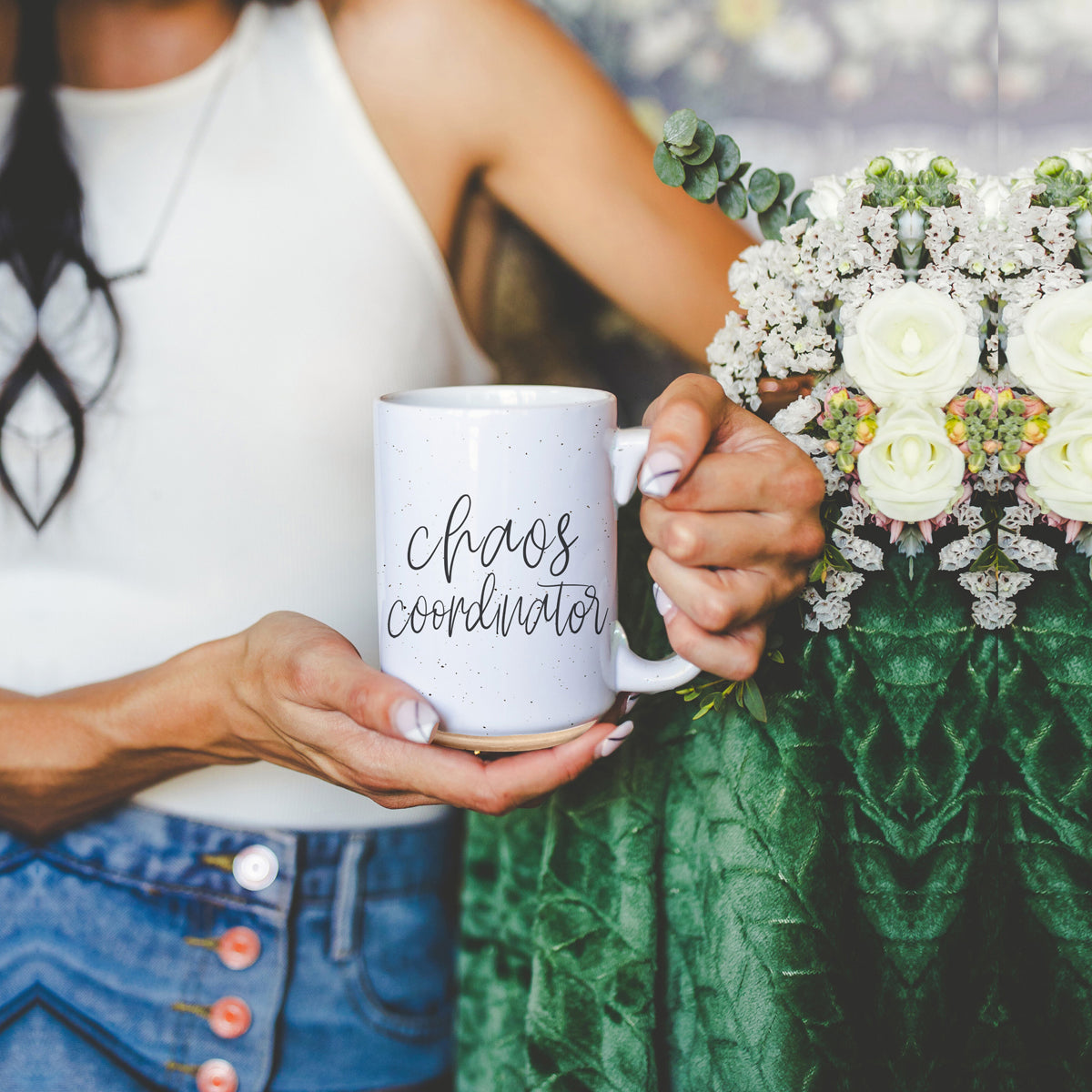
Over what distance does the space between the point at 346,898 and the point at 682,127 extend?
0.76 m

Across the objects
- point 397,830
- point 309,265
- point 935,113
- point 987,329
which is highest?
point 935,113

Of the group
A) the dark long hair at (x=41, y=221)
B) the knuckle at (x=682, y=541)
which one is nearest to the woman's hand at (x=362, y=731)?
the knuckle at (x=682, y=541)

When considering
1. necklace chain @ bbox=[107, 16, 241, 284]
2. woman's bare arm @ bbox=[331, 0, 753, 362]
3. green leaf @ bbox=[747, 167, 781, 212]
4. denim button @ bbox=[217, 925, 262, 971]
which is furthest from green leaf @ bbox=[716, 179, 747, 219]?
denim button @ bbox=[217, 925, 262, 971]

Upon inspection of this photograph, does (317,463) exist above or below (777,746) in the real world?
above

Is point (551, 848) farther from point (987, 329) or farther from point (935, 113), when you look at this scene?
point (935, 113)

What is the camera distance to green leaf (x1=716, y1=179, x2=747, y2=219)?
77 cm

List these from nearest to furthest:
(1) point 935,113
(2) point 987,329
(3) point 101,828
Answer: (2) point 987,329
(3) point 101,828
(1) point 935,113

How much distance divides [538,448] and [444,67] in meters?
0.63

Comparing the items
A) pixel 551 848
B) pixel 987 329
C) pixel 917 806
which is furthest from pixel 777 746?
pixel 987 329

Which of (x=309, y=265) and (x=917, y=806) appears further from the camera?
(x=309, y=265)

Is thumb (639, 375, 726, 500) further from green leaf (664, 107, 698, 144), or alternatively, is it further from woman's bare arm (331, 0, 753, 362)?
woman's bare arm (331, 0, 753, 362)

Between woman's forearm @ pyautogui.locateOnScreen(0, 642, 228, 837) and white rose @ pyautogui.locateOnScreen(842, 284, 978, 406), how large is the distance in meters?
0.58

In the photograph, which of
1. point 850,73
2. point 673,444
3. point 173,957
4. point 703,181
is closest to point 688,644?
point 673,444

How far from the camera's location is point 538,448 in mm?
561
